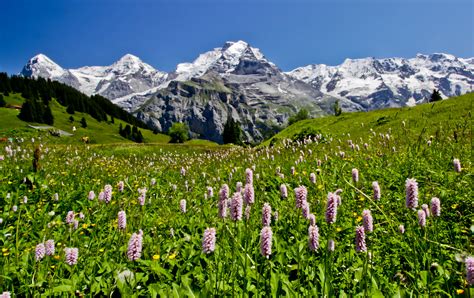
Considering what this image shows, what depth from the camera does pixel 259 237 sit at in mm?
4688

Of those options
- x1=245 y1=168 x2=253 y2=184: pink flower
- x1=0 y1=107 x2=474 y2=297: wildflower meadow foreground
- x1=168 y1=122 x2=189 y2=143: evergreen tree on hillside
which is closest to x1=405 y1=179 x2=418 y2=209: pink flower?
x1=0 y1=107 x2=474 y2=297: wildflower meadow foreground

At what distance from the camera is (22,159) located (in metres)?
11.8

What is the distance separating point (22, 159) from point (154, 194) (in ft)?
21.7

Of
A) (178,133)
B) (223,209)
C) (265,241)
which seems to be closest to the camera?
(265,241)

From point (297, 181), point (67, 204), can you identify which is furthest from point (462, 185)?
point (67, 204)

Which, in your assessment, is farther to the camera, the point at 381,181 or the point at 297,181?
the point at 297,181

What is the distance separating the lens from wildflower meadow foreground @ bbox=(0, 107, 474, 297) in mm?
3070

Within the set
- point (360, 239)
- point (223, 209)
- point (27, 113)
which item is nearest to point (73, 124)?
point (27, 113)

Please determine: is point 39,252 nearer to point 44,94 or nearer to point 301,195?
point 301,195

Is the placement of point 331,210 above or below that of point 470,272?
above

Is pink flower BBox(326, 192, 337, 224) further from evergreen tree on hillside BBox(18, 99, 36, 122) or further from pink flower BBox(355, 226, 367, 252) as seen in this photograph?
evergreen tree on hillside BBox(18, 99, 36, 122)

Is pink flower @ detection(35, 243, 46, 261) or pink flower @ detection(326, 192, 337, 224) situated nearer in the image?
pink flower @ detection(326, 192, 337, 224)

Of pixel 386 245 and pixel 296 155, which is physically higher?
pixel 296 155

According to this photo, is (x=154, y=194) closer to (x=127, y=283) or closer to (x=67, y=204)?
(x=67, y=204)
